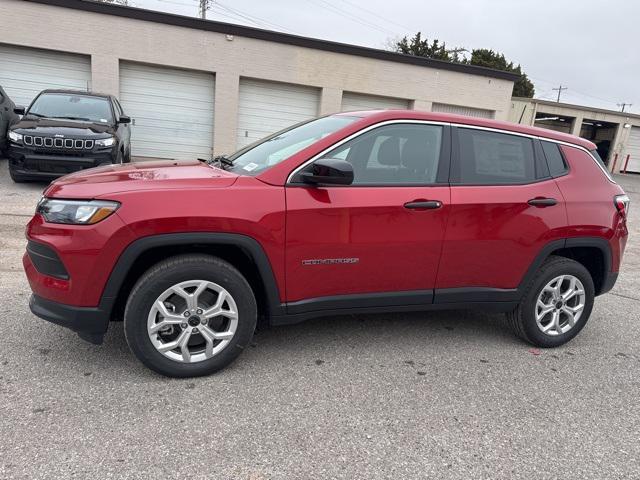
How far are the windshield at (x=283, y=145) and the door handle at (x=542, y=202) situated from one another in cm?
146

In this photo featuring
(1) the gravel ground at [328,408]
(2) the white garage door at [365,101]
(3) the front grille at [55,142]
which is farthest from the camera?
(2) the white garage door at [365,101]

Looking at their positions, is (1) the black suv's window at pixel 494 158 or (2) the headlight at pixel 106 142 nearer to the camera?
(1) the black suv's window at pixel 494 158

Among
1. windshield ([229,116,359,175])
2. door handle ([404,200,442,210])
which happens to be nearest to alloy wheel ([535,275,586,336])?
door handle ([404,200,442,210])

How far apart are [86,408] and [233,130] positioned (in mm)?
12651

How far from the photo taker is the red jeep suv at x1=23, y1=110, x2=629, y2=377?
2.82 metres

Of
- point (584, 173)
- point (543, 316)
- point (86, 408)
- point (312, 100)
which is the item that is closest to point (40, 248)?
point (86, 408)

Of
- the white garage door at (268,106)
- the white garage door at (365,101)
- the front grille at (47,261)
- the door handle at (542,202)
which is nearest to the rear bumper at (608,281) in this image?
the door handle at (542,202)

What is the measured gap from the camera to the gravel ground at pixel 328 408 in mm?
2381

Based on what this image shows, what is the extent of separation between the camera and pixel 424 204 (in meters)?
3.33

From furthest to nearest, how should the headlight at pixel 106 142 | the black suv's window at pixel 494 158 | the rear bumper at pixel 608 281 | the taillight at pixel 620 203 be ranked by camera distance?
the headlight at pixel 106 142
the rear bumper at pixel 608 281
the taillight at pixel 620 203
the black suv's window at pixel 494 158

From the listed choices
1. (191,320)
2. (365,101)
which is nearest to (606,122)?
(365,101)

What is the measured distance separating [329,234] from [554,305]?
2060 millimetres

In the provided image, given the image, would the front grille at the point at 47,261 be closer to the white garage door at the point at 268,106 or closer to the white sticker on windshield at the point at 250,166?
the white sticker on windshield at the point at 250,166

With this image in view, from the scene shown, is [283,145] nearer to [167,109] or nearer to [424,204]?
[424,204]
